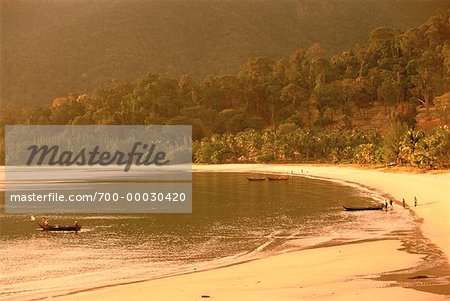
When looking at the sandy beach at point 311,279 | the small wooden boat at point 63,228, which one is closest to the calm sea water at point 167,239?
the small wooden boat at point 63,228

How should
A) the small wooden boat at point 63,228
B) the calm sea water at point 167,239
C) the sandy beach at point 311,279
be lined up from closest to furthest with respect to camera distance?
1. the sandy beach at point 311,279
2. the calm sea water at point 167,239
3. the small wooden boat at point 63,228

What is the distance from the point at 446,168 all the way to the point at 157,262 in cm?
6609

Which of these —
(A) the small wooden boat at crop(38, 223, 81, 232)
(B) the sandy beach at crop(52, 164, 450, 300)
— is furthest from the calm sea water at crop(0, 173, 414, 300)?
(B) the sandy beach at crop(52, 164, 450, 300)

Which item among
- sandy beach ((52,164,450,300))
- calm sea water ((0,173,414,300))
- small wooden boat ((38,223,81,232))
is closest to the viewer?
sandy beach ((52,164,450,300))

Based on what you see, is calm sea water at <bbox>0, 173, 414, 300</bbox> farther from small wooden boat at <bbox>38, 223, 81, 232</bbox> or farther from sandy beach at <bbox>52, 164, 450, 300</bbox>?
sandy beach at <bbox>52, 164, 450, 300</bbox>

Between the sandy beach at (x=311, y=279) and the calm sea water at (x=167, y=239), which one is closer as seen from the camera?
the sandy beach at (x=311, y=279)

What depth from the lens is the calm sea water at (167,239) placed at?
30625mm

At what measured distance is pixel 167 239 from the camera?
43.8 m

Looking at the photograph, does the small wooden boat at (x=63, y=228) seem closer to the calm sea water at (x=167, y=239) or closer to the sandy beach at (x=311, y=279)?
the calm sea water at (x=167, y=239)

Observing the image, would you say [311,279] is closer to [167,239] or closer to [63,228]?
[167,239]

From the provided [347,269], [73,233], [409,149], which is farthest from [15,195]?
[347,269]

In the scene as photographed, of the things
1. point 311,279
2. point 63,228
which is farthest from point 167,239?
point 311,279

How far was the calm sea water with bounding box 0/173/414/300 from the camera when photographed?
30.6 m

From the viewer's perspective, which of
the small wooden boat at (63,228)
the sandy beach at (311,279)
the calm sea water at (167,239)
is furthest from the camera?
the small wooden boat at (63,228)
